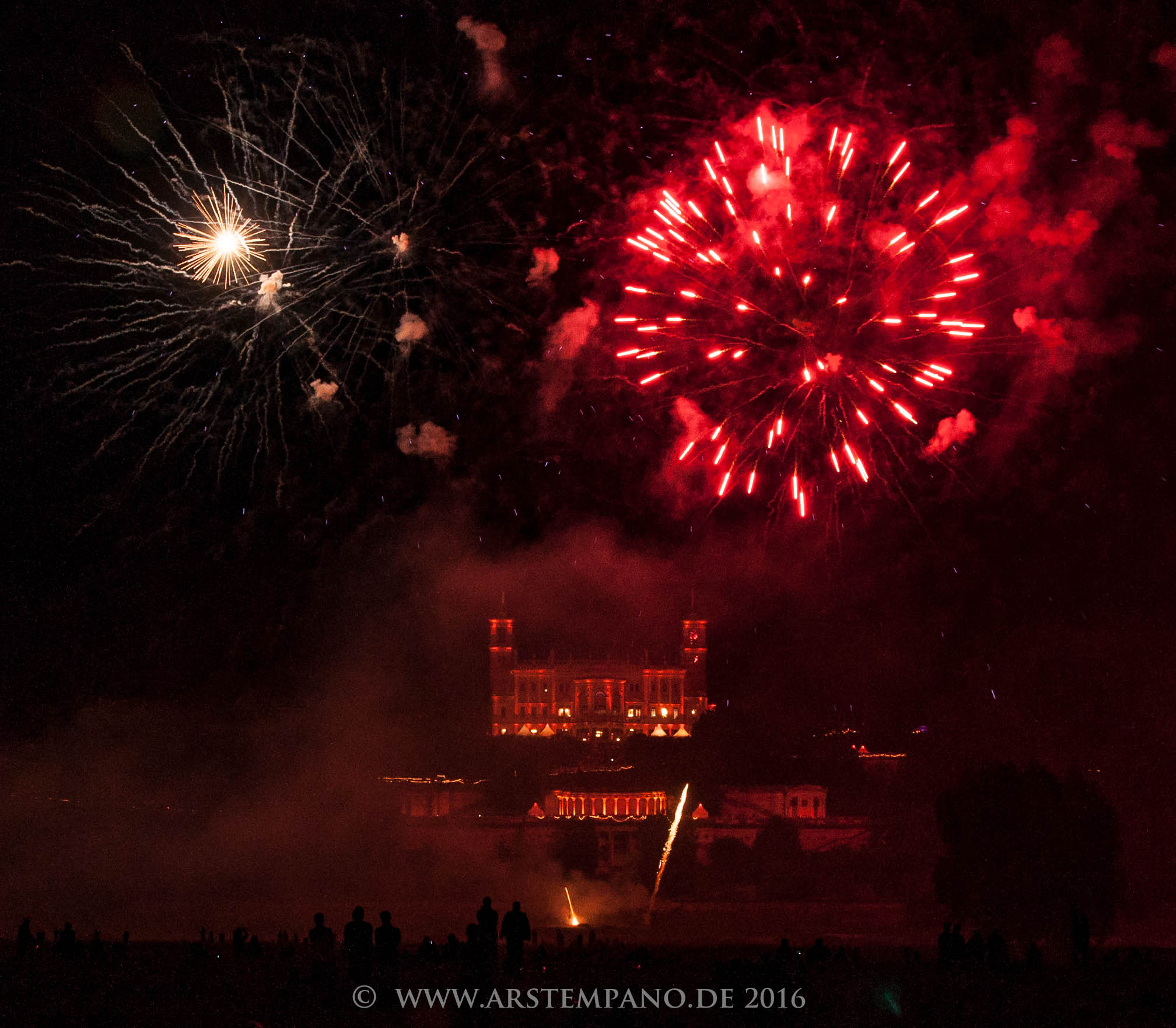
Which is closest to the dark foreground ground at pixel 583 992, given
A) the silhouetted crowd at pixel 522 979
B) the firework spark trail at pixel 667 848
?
the silhouetted crowd at pixel 522 979

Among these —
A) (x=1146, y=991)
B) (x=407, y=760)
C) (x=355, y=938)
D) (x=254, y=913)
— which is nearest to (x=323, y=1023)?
(x=355, y=938)

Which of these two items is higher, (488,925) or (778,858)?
(778,858)

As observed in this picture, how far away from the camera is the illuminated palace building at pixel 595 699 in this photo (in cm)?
4506

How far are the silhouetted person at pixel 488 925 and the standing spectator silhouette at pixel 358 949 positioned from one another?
851mm

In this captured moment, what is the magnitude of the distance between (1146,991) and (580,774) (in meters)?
29.5

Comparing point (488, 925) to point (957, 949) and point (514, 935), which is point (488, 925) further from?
point (957, 949)

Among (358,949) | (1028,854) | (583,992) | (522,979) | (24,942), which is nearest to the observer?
(358,949)

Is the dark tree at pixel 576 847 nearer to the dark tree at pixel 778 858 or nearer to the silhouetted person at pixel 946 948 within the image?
the dark tree at pixel 778 858

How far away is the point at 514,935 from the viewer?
10.6 m

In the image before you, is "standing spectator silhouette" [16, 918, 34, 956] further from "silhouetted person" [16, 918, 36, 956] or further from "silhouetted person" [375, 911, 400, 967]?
"silhouetted person" [375, 911, 400, 967]

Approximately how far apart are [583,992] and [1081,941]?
5713 millimetres

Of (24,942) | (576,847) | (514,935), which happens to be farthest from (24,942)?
(576,847)

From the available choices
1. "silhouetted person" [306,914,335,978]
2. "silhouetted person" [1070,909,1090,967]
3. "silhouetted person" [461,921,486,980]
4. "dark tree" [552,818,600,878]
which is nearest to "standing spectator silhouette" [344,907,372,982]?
"silhouetted person" [306,914,335,978]

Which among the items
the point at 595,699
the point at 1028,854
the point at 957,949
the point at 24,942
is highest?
the point at 595,699
